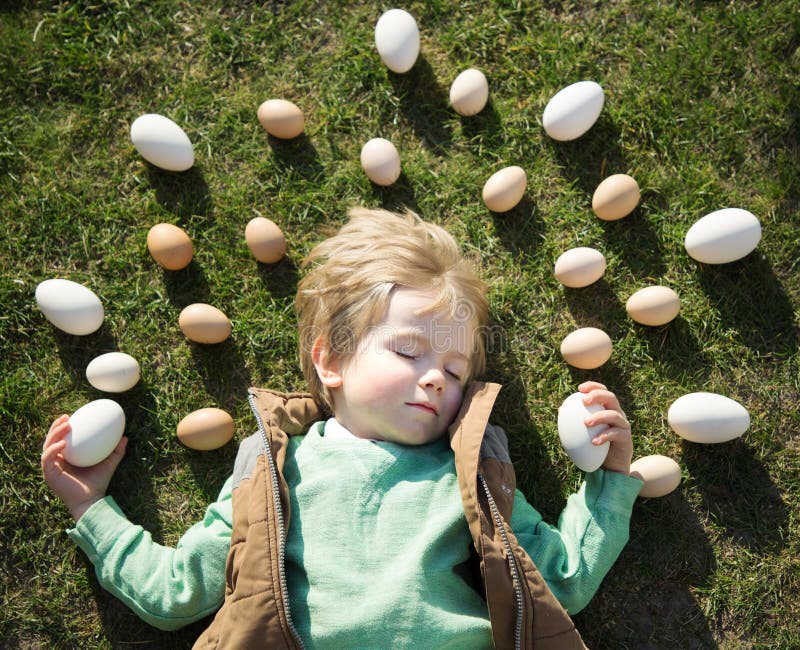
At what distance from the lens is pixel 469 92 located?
8.77 feet

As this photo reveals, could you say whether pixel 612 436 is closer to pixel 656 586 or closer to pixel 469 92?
pixel 656 586

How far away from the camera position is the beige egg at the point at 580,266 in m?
2.54

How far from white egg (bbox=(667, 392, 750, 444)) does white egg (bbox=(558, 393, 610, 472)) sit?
1.31 feet

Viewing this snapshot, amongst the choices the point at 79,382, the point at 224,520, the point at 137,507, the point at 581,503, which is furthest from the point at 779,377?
the point at 79,382

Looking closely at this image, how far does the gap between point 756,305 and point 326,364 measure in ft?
5.56

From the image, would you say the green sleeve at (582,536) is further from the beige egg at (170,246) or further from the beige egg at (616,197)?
the beige egg at (170,246)

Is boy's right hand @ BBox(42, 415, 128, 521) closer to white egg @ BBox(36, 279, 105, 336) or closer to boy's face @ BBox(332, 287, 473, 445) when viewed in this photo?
white egg @ BBox(36, 279, 105, 336)

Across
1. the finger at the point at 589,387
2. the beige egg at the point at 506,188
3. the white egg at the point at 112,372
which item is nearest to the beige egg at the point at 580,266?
the beige egg at the point at 506,188

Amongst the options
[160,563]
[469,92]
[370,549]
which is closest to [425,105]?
[469,92]

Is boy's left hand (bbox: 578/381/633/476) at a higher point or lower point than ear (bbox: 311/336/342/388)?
lower

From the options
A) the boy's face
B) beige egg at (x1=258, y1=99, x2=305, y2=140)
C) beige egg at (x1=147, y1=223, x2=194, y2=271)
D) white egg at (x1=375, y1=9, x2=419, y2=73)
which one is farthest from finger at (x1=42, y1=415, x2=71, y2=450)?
white egg at (x1=375, y1=9, x2=419, y2=73)

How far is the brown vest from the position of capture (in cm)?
197

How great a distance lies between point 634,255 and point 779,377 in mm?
722

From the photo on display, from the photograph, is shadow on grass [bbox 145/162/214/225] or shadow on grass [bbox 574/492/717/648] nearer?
shadow on grass [bbox 574/492/717/648]
